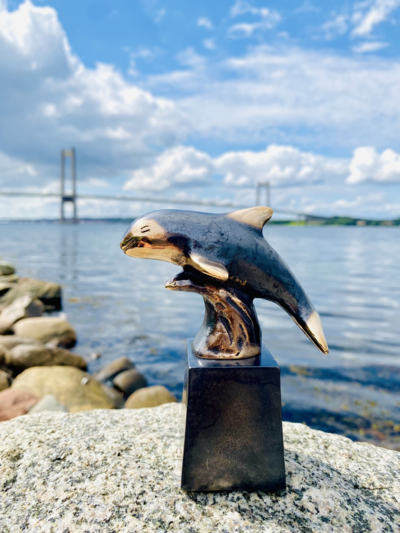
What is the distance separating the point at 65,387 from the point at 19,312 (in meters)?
2.66

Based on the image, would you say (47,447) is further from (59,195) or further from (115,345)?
(59,195)

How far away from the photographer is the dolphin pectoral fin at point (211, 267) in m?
1.46

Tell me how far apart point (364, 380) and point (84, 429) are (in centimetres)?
311

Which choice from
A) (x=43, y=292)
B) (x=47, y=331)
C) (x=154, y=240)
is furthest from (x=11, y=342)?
(x=154, y=240)

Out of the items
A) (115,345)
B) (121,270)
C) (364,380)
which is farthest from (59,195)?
(364,380)

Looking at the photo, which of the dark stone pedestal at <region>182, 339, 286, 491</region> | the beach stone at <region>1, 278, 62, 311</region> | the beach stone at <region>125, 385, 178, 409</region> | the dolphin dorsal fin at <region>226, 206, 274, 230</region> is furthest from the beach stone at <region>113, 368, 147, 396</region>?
the beach stone at <region>1, 278, 62, 311</region>

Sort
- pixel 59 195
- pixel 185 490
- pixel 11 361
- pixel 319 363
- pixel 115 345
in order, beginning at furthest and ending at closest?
pixel 59 195 → pixel 115 345 → pixel 319 363 → pixel 11 361 → pixel 185 490

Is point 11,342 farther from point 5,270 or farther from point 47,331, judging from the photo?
point 5,270

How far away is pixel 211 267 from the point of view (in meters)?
1.47

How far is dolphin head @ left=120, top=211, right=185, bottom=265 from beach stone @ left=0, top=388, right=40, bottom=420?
2.02 m

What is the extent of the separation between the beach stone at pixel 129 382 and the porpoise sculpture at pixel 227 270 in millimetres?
2652

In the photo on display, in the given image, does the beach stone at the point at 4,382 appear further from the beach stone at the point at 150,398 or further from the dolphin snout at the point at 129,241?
the dolphin snout at the point at 129,241

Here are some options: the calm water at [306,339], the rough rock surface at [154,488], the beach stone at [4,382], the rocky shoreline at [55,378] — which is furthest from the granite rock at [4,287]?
the rough rock surface at [154,488]

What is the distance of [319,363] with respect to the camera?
4.37m
